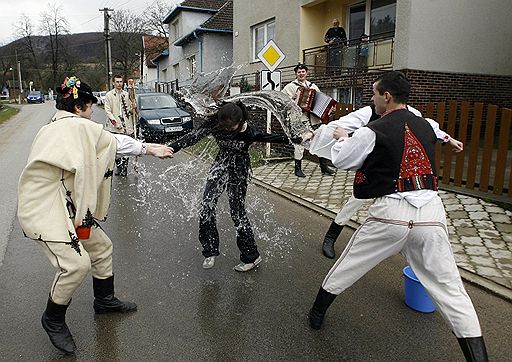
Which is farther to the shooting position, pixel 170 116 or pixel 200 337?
pixel 170 116

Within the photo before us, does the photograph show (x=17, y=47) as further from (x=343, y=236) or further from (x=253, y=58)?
(x=343, y=236)

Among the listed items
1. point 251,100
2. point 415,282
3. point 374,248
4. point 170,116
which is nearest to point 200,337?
point 374,248

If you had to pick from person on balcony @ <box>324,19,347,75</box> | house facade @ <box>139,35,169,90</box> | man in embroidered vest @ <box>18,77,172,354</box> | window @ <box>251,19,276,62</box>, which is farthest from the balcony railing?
house facade @ <box>139,35,169,90</box>

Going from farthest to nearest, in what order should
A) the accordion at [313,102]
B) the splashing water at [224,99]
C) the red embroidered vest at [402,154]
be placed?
the accordion at [313,102]
the splashing water at [224,99]
the red embroidered vest at [402,154]

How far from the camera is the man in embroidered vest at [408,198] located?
2938 millimetres

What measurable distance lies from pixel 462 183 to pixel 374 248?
5.11 meters

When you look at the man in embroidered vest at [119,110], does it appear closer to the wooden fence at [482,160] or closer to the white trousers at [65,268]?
the wooden fence at [482,160]

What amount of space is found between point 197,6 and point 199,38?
23.1ft

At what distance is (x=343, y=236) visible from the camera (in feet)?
19.8

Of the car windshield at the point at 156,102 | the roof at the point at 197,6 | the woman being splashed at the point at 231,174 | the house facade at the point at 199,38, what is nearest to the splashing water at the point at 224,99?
the woman being splashed at the point at 231,174

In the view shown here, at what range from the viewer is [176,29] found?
3675 cm

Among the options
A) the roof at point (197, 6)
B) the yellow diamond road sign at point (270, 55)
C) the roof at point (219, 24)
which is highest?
the roof at point (197, 6)

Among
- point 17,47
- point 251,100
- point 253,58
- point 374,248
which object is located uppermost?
point 17,47

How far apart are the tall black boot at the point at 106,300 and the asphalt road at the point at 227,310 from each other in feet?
0.26
